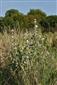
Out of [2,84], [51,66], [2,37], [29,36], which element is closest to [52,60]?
[51,66]

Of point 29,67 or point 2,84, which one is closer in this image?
point 29,67

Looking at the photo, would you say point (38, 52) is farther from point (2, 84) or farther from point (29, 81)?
point (2, 84)

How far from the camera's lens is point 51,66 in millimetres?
6609

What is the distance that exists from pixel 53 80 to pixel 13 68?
884 mm

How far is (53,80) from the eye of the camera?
6406 millimetres

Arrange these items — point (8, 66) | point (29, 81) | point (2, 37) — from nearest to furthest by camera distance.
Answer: point (29, 81)
point (8, 66)
point (2, 37)

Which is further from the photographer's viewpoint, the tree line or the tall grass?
the tree line

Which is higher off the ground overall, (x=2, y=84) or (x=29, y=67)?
(x=29, y=67)

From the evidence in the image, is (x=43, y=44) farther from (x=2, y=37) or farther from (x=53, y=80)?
(x=2, y=37)

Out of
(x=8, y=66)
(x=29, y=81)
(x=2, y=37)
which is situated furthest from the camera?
(x=2, y=37)

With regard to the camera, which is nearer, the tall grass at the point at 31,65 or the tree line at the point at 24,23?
the tall grass at the point at 31,65

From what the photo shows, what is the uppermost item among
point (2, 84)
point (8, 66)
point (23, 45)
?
point (23, 45)

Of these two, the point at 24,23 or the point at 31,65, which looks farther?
the point at 24,23

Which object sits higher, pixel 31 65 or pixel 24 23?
pixel 31 65
